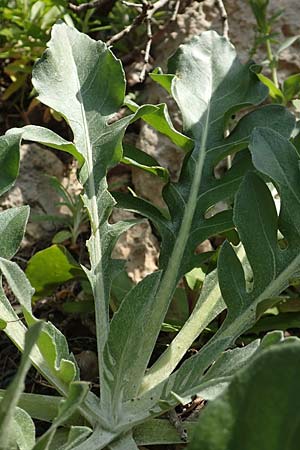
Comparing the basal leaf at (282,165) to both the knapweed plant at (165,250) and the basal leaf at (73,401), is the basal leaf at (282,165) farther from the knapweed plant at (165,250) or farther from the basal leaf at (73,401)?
the basal leaf at (73,401)

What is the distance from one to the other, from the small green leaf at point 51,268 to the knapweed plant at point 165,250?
16 centimetres

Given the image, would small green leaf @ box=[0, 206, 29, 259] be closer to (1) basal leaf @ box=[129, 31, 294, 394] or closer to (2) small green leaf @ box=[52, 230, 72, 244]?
(1) basal leaf @ box=[129, 31, 294, 394]

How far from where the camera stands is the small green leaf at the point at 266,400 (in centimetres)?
54

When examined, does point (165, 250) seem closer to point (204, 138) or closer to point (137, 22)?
point (204, 138)

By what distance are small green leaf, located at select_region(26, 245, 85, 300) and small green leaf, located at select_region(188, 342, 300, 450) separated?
2.57 ft

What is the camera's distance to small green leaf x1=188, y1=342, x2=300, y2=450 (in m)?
0.54

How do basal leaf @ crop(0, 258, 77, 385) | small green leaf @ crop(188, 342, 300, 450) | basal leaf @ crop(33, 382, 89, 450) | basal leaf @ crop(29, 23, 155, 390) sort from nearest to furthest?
small green leaf @ crop(188, 342, 300, 450)
basal leaf @ crop(33, 382, 89, 450)
basal leaf @ crop(0, 258, 77, 385)
basal leaf @ crop(29, 23, 155, 390)

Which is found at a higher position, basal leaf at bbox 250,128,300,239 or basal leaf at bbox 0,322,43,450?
basal leaf at bbox 0,322,43,450

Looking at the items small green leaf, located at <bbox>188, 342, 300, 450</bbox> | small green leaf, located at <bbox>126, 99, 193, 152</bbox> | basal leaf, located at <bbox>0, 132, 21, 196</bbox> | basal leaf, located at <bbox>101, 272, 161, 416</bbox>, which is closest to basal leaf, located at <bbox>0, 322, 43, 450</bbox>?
small green leaf, located at <bbox>188, 342, 300, 450</bbox>

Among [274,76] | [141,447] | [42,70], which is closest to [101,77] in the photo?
[42,70]

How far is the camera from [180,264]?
119cm

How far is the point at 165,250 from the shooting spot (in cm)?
121

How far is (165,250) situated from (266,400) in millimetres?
678

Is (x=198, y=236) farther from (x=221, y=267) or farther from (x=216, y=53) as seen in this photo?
(x=216, y=53)
